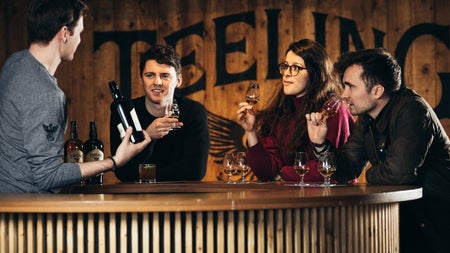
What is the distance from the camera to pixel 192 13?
271 inches

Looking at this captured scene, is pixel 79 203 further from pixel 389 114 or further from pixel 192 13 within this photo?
pixel 192 13

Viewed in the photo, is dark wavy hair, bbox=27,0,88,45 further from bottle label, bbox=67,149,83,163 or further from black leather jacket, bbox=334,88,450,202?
black leather jacket, bbox=334,88,450,202

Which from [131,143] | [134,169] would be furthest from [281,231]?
[134,169]

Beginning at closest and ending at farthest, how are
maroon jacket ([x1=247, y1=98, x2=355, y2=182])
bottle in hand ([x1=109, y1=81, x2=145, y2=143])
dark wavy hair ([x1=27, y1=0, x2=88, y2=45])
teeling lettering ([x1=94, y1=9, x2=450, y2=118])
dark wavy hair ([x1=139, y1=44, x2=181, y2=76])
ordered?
dark wavy hair ([x1=27, y1=0, x2=88, y2=45]) → bottle in hand ([x1=109, y1=81, x2=145, y2=143]) → maroon jacket ([x1=247, y1=98, x2=355, y2=182]) → dark wavy hair ([x1=139, y1=44, x2=181, y2=76]) → teeling lettering ([x1=94, y1=9, x2=450, y2=118])

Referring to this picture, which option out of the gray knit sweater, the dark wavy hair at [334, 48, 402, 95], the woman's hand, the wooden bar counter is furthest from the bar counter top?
the dark wavy hair at [334, 48, 402, 95]

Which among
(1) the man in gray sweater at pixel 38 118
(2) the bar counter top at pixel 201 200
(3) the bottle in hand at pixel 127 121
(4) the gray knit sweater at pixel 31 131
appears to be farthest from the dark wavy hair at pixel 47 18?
(2) the bar counter top at pixel 201 200

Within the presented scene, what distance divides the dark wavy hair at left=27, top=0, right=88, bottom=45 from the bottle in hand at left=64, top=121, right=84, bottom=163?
1.12 meters

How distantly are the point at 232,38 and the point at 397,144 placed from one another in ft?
10.8

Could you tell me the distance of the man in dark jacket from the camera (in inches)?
148

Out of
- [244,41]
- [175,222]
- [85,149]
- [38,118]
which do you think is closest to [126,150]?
[38,118]

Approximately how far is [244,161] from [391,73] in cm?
88

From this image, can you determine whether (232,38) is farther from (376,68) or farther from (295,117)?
(376,68)

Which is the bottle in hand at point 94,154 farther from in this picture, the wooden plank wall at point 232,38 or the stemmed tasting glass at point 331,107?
the wooden plank wall at point 232,38

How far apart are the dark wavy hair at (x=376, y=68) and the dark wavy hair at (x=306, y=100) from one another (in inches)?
11.0
